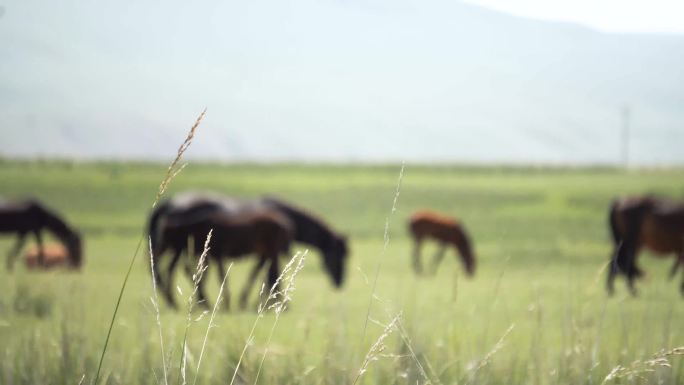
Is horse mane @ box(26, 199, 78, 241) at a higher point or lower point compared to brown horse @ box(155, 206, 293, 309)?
lower

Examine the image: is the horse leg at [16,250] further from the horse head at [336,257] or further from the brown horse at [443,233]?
the brown horse at [443,233]

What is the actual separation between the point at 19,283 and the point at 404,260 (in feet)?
44.0

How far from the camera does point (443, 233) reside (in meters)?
21.7

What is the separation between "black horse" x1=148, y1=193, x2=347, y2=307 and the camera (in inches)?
469

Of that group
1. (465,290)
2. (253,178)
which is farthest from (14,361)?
(253,178)

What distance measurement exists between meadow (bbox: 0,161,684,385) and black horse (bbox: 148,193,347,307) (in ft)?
1.52

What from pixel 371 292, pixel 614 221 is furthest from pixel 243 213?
pixel 371 292

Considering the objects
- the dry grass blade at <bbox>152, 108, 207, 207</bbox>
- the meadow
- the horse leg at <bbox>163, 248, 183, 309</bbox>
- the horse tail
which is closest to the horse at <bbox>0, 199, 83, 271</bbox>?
the meadow

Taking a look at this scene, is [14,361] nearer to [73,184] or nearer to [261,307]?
[261,307]

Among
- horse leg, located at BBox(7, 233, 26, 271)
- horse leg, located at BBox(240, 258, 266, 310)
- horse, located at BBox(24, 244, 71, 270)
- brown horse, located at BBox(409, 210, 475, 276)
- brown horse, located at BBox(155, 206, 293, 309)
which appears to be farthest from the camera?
brown horse, located at BBox(409, 210, 475, 276)

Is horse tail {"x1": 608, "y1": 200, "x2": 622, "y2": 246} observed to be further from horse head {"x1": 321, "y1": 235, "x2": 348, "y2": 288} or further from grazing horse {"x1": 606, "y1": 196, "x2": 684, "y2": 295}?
horse head {"x1": 321, "y1": 235, "x2": 348, "y2": 288}

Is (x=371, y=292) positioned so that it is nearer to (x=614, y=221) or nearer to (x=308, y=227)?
(x=308, y=227)

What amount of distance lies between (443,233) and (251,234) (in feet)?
34.0

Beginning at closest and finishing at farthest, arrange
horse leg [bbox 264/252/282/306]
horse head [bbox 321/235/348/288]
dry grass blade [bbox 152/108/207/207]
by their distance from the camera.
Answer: dry grass blade [bbox 152/108/207/207]
horse leg [bbox 264/252/282/306]
horse head [bbox 321/235/348/288]
